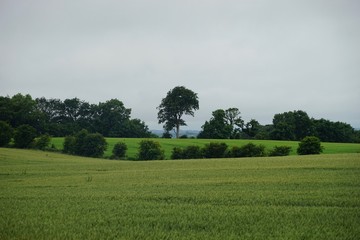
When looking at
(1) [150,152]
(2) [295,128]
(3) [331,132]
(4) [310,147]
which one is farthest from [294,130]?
(1) [150,152]

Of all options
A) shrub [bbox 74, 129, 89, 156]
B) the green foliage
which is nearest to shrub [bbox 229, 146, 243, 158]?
the green foliage

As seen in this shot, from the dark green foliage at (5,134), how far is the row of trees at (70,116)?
2268 centimetres

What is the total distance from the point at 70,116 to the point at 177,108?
2091 inches

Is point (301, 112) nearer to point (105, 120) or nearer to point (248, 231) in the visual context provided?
point (105, 120)

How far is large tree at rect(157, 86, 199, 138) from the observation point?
4272 inches

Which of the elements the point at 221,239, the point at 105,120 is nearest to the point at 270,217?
the point at 221,239

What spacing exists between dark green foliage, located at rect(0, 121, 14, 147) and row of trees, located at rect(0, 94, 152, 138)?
22.7 meters

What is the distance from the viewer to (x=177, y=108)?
356 feet

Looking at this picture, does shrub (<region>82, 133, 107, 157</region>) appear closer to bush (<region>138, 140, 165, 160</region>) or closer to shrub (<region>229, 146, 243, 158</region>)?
bush (<region>138, 140, 165, 160</region>)

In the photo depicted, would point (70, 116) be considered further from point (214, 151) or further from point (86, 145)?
point (214, 151)

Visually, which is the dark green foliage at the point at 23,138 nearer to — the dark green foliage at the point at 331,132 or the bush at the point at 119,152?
the bush at the point at 119,152

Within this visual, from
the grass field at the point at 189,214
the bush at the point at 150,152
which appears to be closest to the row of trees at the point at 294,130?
the bush at the point at 150,152

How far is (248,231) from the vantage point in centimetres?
976

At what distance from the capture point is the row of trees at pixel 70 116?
325 ft
